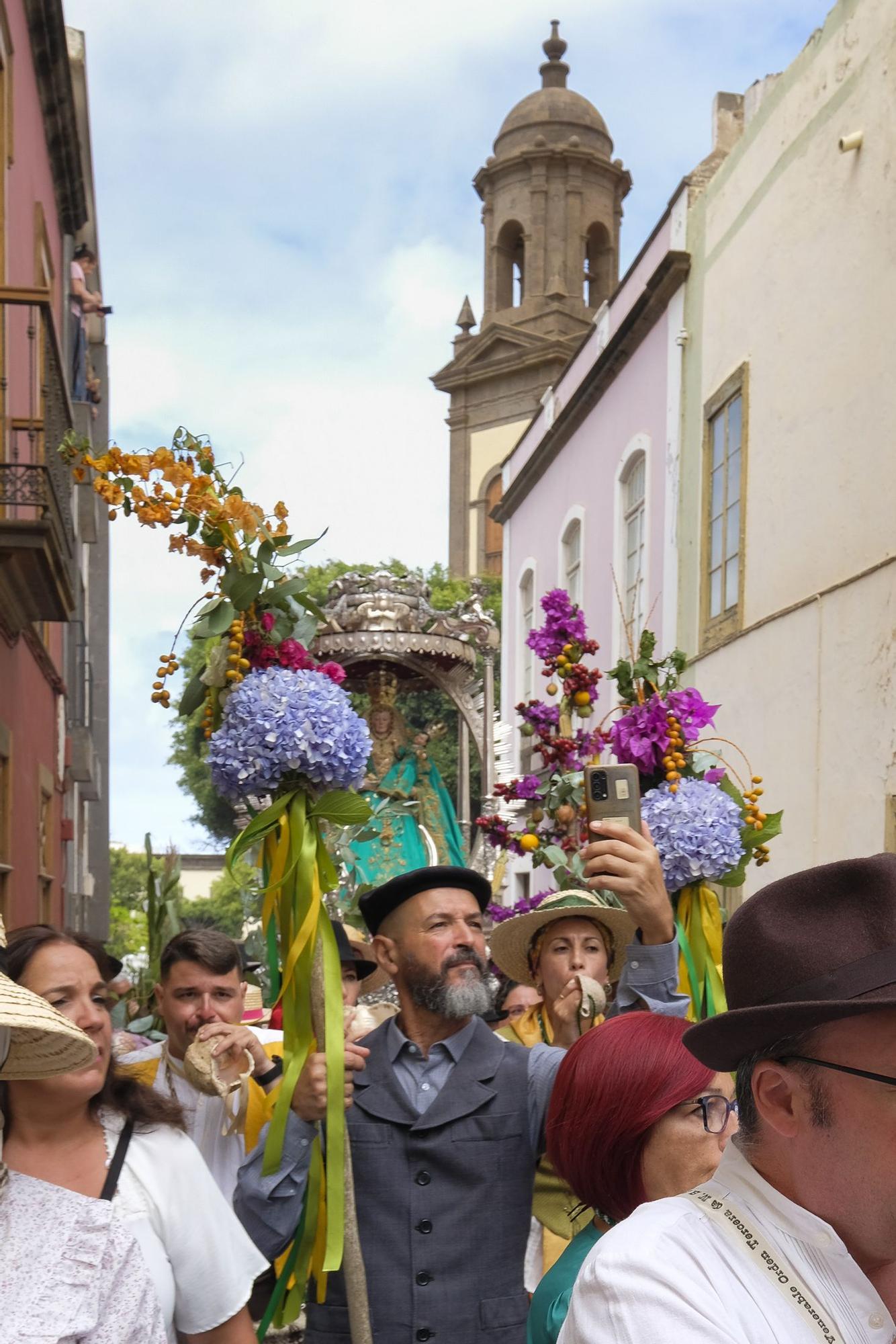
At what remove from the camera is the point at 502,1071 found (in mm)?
3428

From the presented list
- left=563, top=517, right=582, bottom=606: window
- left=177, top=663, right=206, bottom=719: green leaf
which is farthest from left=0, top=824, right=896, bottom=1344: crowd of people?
left=563, top=517, right=582, bottom=606: window

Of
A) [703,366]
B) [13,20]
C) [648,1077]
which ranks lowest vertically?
[648,1077]

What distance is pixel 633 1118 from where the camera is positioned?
100 inches

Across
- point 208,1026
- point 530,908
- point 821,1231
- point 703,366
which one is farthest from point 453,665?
point 821,1231

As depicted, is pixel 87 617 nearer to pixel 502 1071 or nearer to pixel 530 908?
pixel 530 908

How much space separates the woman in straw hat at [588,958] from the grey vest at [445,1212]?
0.13m

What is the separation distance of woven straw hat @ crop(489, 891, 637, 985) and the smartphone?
1.55m

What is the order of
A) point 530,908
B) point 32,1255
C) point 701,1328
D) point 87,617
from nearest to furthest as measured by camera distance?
point 701,1328 < point 32,1255 < point 530,908 < point 87,617

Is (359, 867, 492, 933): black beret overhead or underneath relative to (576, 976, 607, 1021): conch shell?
overhead

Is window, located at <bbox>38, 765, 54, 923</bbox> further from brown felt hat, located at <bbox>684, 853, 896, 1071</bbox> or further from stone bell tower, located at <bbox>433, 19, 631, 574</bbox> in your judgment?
stone bell tower, located at <bbox>433, 19, 631, 574</bbox>

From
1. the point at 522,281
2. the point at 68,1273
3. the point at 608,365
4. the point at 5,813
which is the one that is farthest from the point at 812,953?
the point at 522,281

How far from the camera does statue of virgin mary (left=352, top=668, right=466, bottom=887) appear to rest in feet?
40.9

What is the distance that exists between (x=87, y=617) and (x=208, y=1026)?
49.6 ft

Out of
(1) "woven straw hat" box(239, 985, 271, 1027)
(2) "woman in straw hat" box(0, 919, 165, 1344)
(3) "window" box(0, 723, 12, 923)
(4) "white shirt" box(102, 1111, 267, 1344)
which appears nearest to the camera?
(2) "woman in straw hat" box(0, 919, 165, 1344)
